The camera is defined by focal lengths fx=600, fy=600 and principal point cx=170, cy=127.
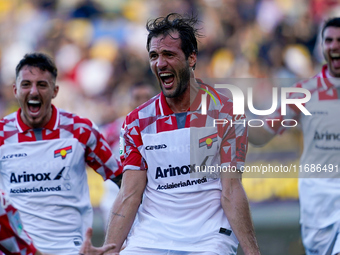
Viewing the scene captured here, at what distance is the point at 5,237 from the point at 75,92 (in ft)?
26.3

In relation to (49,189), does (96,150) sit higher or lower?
higher

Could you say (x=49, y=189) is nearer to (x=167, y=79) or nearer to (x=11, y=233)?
(x=167, y=79)

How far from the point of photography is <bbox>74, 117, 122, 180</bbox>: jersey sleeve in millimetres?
5590

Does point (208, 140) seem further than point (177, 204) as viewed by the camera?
Yes

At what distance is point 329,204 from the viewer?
5715 mm

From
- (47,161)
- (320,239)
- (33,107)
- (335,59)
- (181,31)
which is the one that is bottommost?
(320,239)

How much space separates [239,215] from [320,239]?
1.90m

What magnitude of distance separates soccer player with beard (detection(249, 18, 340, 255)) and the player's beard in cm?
186

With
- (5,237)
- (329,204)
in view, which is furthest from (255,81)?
(5,237)

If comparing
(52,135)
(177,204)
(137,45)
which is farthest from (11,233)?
(137,45)

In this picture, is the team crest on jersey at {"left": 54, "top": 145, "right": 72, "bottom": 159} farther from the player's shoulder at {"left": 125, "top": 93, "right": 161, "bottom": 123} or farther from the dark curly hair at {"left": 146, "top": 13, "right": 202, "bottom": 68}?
the dark curly hair at {"left": 146, "top": 13, "right": 202, "bottom": 68}

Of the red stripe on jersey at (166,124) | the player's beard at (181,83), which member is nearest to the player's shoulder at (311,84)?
the player's beard at (181,83)

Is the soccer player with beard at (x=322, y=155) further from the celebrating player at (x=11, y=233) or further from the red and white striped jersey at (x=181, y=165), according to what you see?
the celebrating player at (x=11, y=233)

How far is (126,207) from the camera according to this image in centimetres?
442
